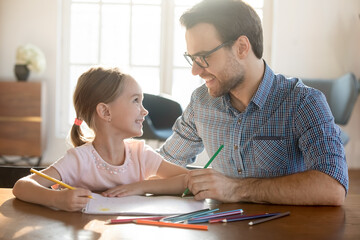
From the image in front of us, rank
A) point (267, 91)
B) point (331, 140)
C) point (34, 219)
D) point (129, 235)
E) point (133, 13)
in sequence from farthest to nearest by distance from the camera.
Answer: point (133, 13) → point (267, 91) → point (331, 140) → point (34, 219) → point (129, 235)

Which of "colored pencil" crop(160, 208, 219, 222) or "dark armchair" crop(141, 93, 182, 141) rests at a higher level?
"colored pencil" crop(160, 208, 219, 222)

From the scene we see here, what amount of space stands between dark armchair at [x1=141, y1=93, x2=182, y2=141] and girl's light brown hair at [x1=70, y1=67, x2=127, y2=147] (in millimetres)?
2931

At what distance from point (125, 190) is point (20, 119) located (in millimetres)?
4392

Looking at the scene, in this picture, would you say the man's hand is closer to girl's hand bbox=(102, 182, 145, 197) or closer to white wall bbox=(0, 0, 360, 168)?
girl's hand bbox=(102, 182, 145, 197)

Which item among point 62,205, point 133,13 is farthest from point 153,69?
point 62,205

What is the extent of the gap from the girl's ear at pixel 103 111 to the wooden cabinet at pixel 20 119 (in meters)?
4.01

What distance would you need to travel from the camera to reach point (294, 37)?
5801 mm

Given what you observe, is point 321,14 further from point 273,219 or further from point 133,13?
point 273,219

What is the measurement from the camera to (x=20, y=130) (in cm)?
562

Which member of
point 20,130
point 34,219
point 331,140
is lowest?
point 20,130

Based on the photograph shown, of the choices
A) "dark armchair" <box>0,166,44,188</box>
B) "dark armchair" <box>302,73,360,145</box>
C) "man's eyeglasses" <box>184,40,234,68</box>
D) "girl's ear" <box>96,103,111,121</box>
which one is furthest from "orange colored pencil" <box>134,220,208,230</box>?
"dark armchair" <box>302,73,360,145</box>

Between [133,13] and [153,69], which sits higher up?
[133,13]

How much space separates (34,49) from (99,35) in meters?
0.74

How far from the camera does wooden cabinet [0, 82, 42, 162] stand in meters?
5.55
